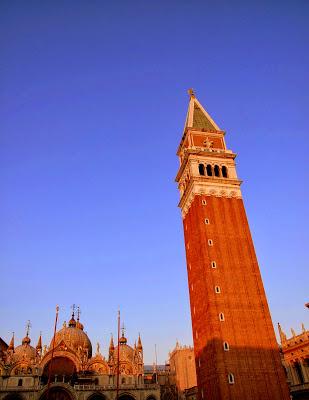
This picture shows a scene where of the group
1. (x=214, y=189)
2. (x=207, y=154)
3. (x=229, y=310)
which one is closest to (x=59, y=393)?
(x=229, y=310)

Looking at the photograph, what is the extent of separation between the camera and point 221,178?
171 ft

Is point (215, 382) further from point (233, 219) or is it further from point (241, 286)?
point (233, 219)

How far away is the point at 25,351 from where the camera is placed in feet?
206

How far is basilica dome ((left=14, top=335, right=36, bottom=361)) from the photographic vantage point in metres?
60.6

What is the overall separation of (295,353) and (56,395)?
33.7 metres

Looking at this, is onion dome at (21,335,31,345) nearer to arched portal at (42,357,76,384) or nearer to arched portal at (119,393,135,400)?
arched portal at (42,357,76,384)

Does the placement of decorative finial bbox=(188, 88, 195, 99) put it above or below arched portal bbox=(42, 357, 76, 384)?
above

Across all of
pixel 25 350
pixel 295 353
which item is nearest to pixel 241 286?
pixel 295 353

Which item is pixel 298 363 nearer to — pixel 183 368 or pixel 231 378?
pixel 231 378

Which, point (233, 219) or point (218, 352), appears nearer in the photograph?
point (218, 352)

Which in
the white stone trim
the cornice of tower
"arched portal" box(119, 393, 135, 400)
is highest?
the cornice of tower

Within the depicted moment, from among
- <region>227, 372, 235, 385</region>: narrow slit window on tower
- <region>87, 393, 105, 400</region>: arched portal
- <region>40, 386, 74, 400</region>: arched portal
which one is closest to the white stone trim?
<region>227, 372, 235, 385</region>: narrow slit window on tower

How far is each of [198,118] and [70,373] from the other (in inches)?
1797

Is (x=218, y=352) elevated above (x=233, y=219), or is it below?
below
